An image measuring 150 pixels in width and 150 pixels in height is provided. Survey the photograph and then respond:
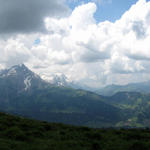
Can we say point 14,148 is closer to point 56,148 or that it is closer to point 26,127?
point 56,148

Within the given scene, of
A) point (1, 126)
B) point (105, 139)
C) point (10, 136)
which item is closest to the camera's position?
point (10, 136)

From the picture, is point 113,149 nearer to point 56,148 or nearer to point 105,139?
point 105,139

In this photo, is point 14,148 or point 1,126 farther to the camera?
point 1,126

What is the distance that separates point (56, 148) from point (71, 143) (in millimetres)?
2672

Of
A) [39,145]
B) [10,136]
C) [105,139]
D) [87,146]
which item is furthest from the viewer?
[105,139]

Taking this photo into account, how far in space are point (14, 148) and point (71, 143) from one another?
19.1 feet

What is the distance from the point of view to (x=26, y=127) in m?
25.1

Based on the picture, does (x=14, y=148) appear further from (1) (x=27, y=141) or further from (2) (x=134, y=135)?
(2) (x=134, y=135)

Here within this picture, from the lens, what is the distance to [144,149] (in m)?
17.4

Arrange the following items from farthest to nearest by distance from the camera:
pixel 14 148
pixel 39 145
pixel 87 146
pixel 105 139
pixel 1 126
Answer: pixel 1 126
pixel 105 139
pixel 87 146
pixel 39 145
pixel 14 148

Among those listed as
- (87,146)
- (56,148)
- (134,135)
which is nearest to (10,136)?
(56,148)

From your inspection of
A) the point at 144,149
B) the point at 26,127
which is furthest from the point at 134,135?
the point at 26,127

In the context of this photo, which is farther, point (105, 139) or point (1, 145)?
point (105, 139)

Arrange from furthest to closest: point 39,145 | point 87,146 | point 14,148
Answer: point 87,146 < point 39,145 < point 14,148
